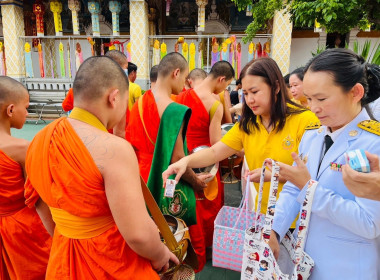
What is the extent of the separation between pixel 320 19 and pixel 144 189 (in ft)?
9.05

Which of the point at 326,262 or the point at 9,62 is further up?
the point at 9,62

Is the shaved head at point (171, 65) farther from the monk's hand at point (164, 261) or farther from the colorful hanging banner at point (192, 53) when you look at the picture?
the colorful hanging banner at point (192, 53)

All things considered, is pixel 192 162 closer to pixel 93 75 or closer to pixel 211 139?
pixel 93 75

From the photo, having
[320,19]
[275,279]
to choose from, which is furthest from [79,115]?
[320,19]

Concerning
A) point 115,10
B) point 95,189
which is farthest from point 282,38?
point 95,189

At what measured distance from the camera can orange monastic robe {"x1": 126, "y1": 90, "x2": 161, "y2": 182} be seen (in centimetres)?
220

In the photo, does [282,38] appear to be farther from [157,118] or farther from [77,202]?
[77,202]

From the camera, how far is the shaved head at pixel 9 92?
1.57 meters

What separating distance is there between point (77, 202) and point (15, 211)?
0.92 metres

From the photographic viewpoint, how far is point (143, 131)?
226 centimetres

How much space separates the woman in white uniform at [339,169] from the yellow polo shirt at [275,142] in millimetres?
501

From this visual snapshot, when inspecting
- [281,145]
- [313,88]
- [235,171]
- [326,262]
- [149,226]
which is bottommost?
[235,171]

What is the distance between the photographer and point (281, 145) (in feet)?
5.38

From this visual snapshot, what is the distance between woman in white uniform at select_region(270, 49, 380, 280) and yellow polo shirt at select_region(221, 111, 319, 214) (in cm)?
50
